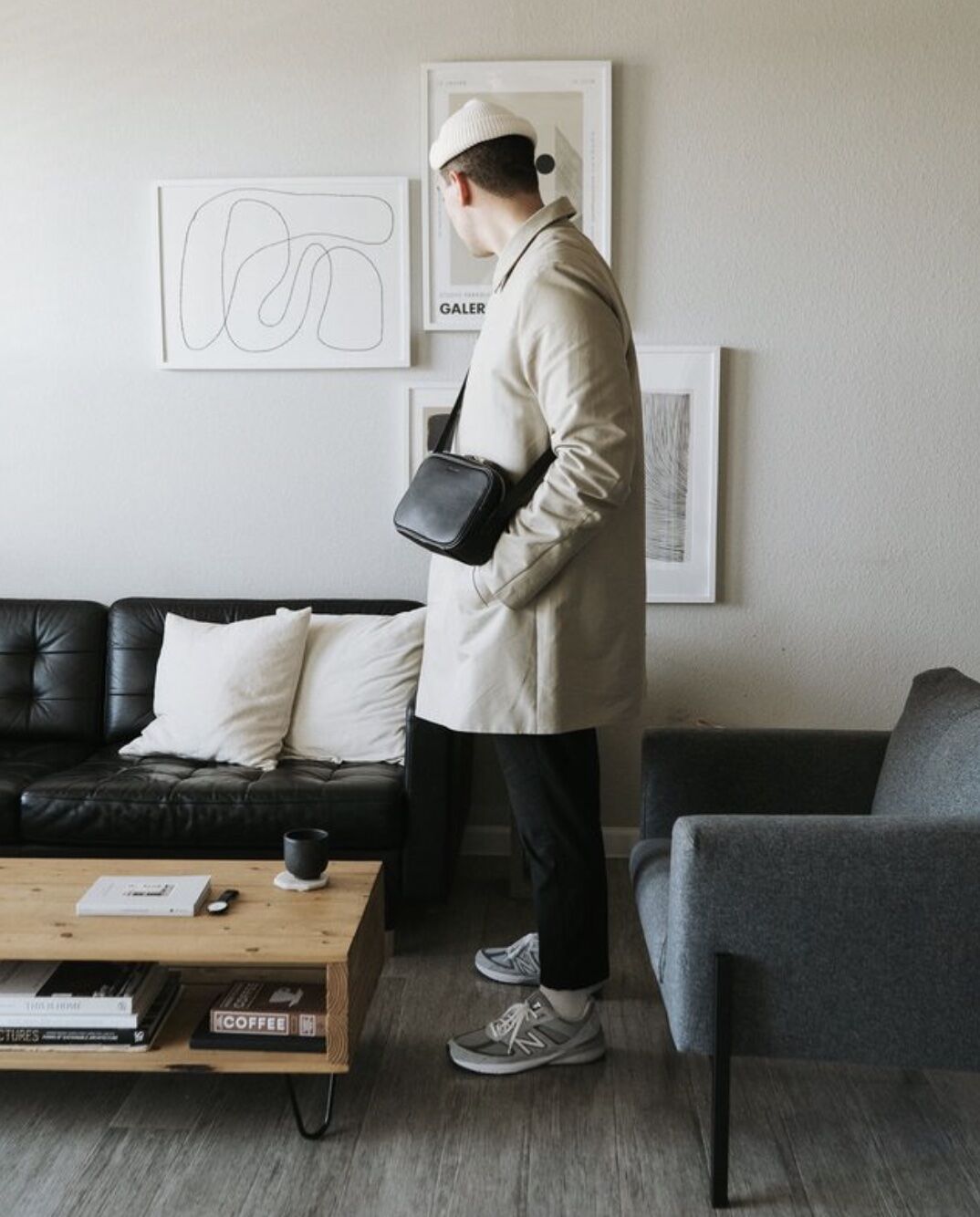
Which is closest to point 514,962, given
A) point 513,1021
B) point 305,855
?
point 513,1021

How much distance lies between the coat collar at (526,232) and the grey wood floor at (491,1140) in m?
1.42

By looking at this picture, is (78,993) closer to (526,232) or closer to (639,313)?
(526,232)

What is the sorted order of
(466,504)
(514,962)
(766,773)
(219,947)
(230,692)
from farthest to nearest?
(230,692) → (514,962) → (766,773) → (466,504) → (219,947)

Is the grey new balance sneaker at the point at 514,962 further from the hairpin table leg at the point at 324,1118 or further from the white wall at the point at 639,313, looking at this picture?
the white wall at the point at 639,313

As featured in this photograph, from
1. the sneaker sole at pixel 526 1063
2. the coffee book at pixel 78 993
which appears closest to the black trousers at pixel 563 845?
the sneaker sole at pixel 526 1063

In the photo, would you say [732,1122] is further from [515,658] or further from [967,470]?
[967,470]

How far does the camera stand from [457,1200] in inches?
73.5

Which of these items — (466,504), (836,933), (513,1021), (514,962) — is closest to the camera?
(836,933)

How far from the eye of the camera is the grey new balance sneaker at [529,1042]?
224cm

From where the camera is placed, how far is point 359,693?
10.1 ft

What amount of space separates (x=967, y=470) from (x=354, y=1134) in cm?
235

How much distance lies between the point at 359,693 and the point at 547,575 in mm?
1105

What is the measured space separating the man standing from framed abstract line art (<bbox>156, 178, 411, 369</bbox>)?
117 centimetres

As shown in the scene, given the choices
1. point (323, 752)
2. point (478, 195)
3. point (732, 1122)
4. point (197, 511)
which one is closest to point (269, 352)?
point (197, 511)
